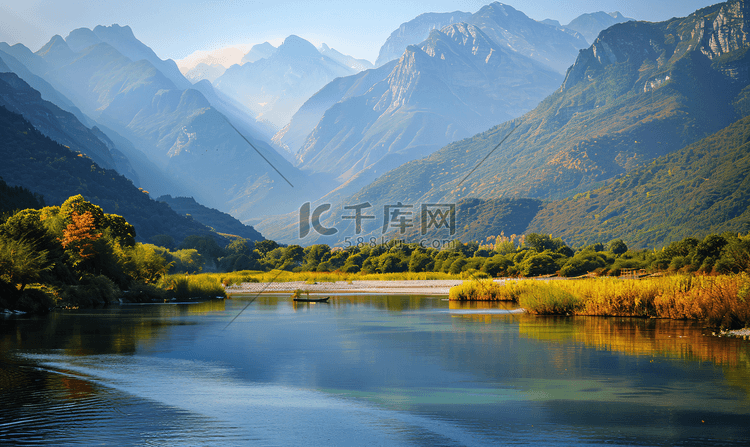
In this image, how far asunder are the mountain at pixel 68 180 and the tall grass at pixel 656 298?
4489 inches

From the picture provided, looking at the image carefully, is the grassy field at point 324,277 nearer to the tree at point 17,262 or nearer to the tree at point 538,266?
the tree at point 538,266

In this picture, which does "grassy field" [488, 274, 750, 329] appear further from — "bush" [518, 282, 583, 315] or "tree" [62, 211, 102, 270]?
"tree" [62, 211, 102, 270]

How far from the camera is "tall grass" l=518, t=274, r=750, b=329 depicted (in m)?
24.6

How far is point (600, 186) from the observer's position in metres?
198

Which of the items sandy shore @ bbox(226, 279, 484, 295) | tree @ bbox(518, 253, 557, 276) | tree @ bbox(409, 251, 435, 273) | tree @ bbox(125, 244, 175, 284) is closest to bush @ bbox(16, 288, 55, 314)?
tree @ bbox(125, 244, 175, 284)

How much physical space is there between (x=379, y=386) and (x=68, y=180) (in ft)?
454

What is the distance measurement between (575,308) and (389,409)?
911 inches

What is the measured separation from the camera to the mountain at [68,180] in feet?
427

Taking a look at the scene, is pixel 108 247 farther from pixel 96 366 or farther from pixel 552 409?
pixel 552 409

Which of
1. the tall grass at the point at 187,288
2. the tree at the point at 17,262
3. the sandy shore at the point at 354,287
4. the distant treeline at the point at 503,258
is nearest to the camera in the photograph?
the tree at the point at 17,262

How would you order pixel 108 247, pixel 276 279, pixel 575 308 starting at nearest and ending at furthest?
pixel 575 308 < pixel 108 247 < pixel 276 279

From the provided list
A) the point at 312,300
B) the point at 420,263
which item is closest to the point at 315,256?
the point at 420,263

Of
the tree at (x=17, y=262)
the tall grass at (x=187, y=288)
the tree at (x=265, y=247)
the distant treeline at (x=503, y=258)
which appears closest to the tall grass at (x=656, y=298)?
the distant treeline at (x=503, y=258)

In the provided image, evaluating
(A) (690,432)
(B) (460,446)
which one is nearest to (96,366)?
(B) (460,446)
